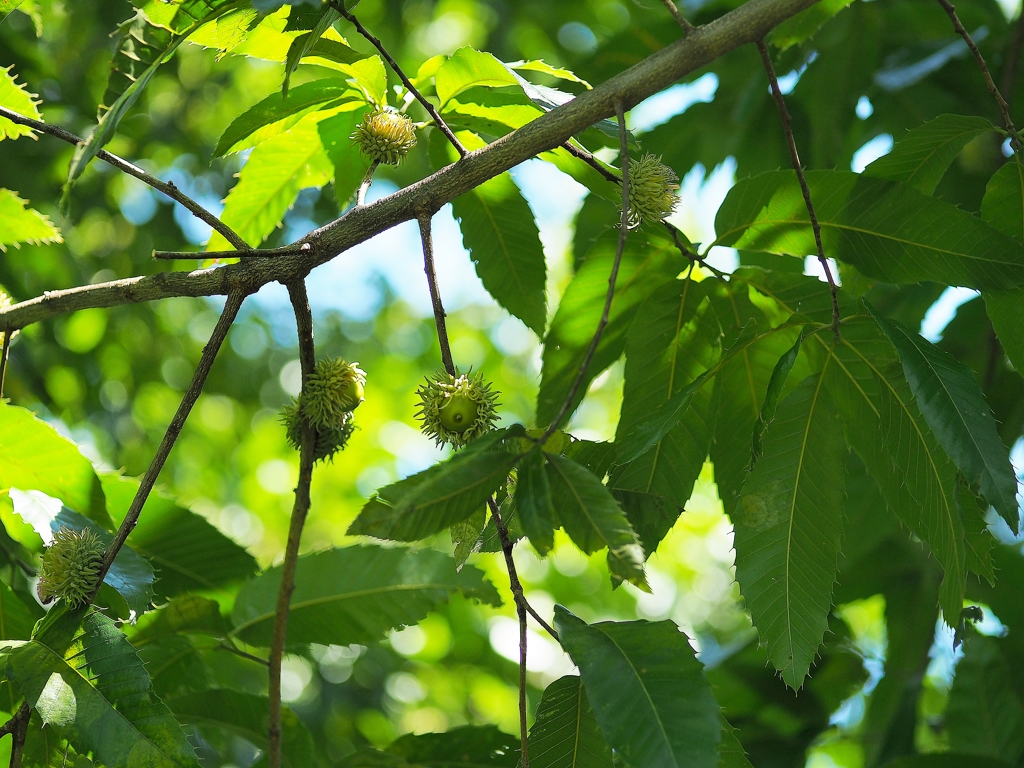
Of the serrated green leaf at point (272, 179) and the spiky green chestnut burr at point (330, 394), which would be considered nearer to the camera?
the spiky green chestnut burr at point (330, 394)

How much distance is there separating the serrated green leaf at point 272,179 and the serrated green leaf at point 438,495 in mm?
774

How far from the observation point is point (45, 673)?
3.14 ft

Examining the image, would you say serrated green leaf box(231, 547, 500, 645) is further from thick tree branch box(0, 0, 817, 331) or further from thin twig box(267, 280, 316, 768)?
thick tree branch box(0, 0, 817, 331)

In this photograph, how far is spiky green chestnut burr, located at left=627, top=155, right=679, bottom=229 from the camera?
3.78 feet

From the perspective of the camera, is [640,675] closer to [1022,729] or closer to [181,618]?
[181,618]

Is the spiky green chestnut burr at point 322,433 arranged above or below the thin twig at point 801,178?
below

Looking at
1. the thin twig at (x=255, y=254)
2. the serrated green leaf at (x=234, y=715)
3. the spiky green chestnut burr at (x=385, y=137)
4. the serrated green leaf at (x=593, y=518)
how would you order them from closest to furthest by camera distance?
the serrated green leaf at (x=593, y=518), the thin twig at (x=255, y=254), the spiky green chestnut burr at (x=385, y=137), the serrated green leaf at (x=234, y=715)

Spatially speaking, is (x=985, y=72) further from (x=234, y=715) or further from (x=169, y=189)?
(x=234, y=715)

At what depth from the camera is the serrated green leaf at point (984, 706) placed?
1996 millimetres

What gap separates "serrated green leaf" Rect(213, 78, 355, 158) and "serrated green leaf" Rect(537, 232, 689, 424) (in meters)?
0.48

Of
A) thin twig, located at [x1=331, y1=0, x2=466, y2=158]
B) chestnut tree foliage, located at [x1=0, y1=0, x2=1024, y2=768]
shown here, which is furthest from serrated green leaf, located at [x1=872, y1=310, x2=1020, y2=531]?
thin twig, located at [x1=331, y1=0, x2=466, y2=158]

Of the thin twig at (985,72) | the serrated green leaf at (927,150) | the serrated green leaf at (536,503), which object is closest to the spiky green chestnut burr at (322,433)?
the serrated green leaf at (536,503)

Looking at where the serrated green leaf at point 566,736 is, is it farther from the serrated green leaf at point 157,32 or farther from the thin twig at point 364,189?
the serrated green leaf at point 157,32

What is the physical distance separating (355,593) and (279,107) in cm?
80
